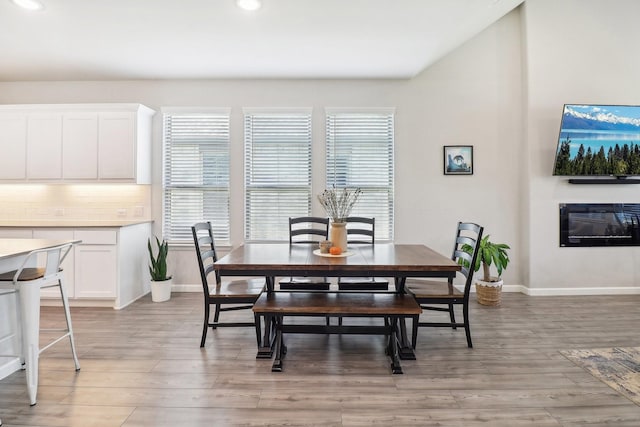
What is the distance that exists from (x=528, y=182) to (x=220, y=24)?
4054 millimetres

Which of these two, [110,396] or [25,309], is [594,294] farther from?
[25,309]

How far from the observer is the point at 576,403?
2152 mm

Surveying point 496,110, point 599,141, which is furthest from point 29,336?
point 599,141

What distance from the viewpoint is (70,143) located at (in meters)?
4.35

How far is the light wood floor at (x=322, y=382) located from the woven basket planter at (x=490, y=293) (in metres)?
0.54

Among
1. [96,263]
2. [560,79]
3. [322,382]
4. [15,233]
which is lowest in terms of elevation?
[322,382]

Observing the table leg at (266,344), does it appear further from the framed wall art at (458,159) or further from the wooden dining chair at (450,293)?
the framed wall art at (458,159)

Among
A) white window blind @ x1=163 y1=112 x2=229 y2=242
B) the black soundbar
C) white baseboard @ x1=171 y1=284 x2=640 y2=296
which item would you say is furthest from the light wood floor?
the black soundbar

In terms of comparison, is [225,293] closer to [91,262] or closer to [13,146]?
[91,262]

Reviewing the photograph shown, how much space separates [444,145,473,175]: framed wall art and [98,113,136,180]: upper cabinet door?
13.1ft

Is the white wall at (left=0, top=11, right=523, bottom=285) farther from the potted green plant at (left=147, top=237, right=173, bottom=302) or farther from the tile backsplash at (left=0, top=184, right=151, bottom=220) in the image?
the tile backsplash at (left=0, top=184, right=151, bottom=220)

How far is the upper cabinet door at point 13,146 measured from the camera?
4.35m

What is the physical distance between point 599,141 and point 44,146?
22.4 ft

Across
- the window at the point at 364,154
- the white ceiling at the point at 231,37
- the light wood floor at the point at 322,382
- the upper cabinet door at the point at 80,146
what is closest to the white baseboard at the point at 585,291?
the light wood floor at the point at 322,382
